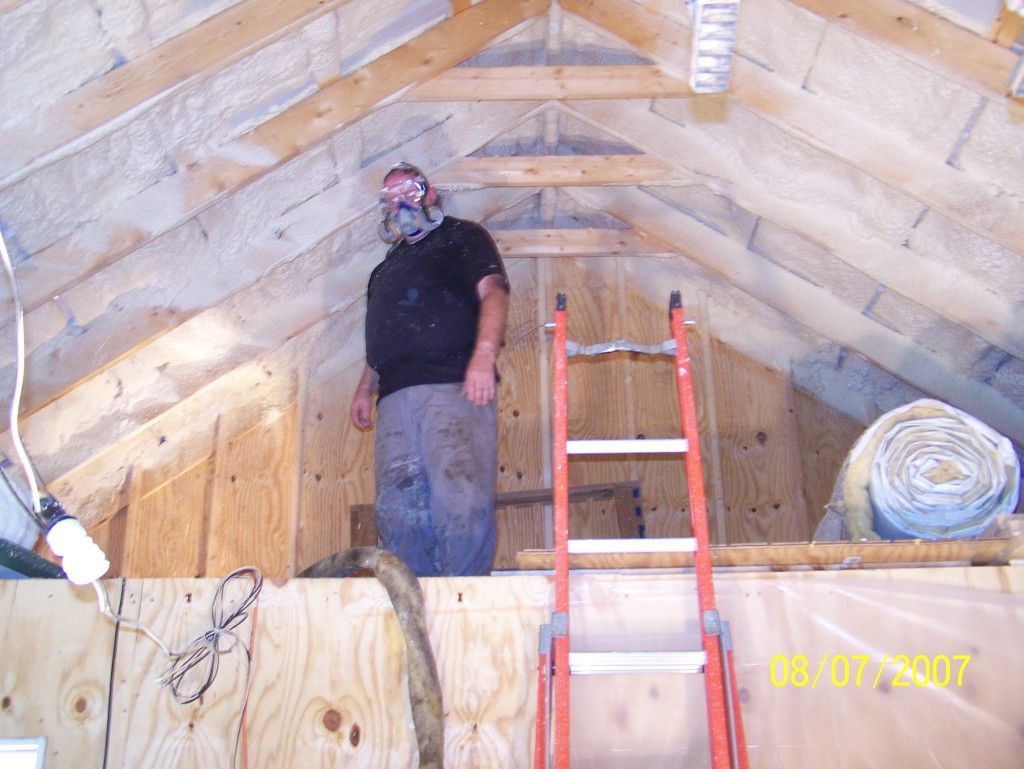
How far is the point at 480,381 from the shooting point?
3.04 metres

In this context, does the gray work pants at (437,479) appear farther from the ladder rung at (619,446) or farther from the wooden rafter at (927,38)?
the wooden rafter at (927,38)

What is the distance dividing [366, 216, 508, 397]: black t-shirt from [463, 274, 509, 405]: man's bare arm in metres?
0.04

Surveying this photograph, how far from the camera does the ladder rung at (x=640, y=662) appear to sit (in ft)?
7.11

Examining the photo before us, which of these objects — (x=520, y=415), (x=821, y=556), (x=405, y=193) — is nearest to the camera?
(x=821, y=556)

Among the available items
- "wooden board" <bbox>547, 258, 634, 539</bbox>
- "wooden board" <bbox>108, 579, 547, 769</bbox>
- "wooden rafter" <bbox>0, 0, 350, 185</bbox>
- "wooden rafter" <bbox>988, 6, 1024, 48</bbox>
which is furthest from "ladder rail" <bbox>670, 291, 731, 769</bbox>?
"wooden board" <bbox>547, 258, 634, 539</bbox>

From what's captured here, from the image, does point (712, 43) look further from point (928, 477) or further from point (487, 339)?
point (928, 477)

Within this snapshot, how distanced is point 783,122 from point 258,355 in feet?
A: 6.56

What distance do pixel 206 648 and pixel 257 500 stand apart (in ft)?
5.50

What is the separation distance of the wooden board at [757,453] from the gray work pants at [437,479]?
130cm

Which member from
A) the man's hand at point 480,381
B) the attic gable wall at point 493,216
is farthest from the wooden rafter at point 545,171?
the man's hand at point 480,381

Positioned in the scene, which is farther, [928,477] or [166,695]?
[928,477]

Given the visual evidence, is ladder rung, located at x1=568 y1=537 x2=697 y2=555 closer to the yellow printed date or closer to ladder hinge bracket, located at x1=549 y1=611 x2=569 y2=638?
ladder hinge bracket, located at x1=549 y1=611 x2=569 y2=638

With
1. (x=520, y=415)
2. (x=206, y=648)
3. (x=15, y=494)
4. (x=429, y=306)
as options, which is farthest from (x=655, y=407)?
(x=15, y=494)

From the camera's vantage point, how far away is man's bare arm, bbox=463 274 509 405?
304 centimetres
